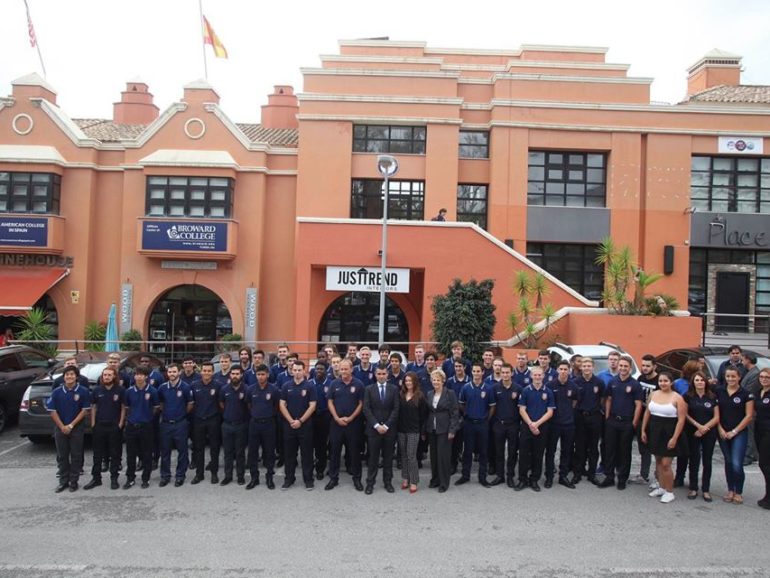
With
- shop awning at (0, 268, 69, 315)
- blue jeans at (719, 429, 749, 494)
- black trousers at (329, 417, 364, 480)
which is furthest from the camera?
shop awning at (0, 268, 69, 315)

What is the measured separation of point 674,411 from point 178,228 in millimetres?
17163

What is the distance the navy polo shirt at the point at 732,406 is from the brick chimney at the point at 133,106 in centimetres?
2664

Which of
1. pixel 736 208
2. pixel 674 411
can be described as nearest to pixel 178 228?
pixel 674 411

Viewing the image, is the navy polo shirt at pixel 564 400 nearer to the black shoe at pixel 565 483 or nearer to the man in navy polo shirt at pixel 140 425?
the black shoe at pixel 565 483

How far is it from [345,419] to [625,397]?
3892 mm

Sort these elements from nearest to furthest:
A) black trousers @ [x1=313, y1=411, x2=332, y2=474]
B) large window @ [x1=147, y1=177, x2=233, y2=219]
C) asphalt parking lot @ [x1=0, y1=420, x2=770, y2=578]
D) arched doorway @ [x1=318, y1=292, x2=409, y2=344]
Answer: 1. asphalt parking lot @ [x1=0, y1=420, x2=770, y2=578]
2. black trousers @ [x1=313, y1=411, x2=332, y2=474]
3. large window @ [x1=147, y1=177, x2=233, y2=219]
4. arched doorway @ [x1=318, y1=292, x2=409, y2=344]

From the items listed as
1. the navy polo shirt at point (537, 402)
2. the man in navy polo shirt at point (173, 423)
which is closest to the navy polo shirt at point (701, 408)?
the navy polo shirt at point (537, 402)

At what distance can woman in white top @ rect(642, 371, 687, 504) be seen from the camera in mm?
8305

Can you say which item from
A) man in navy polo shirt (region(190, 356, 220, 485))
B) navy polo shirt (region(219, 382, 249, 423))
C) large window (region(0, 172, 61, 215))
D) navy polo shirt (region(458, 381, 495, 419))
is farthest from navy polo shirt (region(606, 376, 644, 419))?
large window (region(0, 172, 61, 215))

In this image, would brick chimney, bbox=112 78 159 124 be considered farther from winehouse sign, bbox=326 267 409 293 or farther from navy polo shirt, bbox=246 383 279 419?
navy polo shirt, bbox=246 383 279 419

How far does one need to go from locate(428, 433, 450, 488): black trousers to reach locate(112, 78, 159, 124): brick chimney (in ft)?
80.4

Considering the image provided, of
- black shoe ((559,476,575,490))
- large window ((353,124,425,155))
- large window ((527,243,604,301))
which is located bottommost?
black shoe ((559,476,575,490))

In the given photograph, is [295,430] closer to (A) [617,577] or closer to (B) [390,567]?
(B) [390,567]

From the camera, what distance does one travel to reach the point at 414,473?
343 inches
